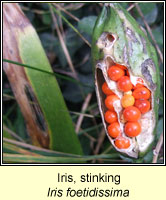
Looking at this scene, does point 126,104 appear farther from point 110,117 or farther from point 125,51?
point 125,51

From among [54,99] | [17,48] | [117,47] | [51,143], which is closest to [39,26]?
[17,48]

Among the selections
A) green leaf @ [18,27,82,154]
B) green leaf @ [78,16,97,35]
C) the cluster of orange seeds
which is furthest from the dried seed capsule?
green leaf @ [78,16,97,35]

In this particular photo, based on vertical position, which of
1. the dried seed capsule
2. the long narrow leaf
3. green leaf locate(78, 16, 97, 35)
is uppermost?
green leaf locate(78, 16, 97, 35)

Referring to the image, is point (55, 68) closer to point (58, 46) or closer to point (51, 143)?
point (58, 46)

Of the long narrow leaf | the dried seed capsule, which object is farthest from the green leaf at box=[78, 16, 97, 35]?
the dried seed capsule

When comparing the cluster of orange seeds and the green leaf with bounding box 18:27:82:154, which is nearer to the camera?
the cluster of orange seeds

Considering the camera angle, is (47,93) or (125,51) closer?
(125,51)

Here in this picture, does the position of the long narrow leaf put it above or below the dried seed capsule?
above

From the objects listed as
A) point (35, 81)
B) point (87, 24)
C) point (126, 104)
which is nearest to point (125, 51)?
point (126, 104)

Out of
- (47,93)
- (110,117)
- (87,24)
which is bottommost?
(110,117)

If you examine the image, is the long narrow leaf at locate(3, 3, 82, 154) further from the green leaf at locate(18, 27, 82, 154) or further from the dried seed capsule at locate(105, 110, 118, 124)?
the dried seed capsule at locate(105, 110, 118, 124)
